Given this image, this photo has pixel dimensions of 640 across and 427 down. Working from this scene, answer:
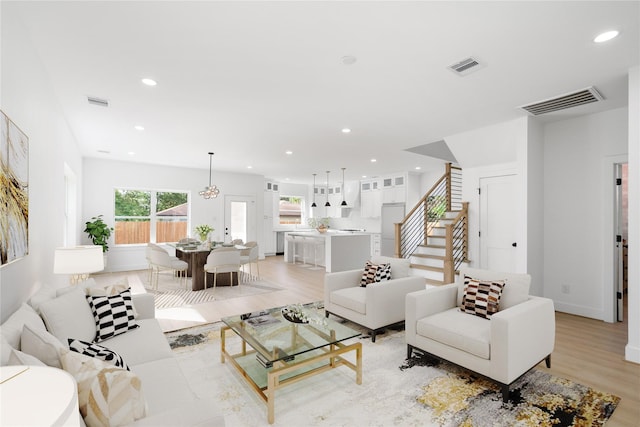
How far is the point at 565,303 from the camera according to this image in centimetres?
440

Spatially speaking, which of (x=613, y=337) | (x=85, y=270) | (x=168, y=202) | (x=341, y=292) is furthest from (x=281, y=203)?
(x=613, y=337)

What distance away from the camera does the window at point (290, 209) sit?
1159 centimetres

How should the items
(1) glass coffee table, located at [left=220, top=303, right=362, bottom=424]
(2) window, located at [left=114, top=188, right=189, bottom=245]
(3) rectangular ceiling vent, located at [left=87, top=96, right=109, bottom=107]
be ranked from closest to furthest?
1. (1) glass coffee table, located at [left=220, top=303, right=362, bottom=424]
2. (3) rectangular ceiling vent, located at [left=87, top=96, right=109, bottom=107]
3. (2) window, located at [left=114, top=188, right=189, bottom=245]

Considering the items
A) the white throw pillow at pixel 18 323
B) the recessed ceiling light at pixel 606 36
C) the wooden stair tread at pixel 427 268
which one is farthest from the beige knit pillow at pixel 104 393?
the wooden stair tread at pixel 427 268

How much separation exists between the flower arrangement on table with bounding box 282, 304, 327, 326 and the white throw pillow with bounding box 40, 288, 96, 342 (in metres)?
1.48

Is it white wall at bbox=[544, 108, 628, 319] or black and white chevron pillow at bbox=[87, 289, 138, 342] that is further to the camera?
white wall at bbox=[544, 108, 628, 319]

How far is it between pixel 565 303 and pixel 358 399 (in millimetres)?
3884

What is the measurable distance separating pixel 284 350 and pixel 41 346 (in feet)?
4.66

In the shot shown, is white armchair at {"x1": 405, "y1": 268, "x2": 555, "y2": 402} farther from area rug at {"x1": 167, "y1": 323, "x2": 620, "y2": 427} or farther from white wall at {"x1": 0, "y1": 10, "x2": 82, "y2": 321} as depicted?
white wall at {"x1": 0, "y1": 10, "x2": 82, "y2": 321}

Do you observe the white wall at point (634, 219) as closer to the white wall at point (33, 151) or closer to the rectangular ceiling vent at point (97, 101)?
the white wall at point (33, 151)

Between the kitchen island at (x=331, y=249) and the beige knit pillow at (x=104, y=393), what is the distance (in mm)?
6120

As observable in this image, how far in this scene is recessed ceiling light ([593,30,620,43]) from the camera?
2340 mm

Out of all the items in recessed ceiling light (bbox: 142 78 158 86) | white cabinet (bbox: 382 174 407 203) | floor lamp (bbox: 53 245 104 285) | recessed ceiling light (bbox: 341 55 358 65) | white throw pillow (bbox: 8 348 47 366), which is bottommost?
white throw pillow (bbox: 8 348 47 366)

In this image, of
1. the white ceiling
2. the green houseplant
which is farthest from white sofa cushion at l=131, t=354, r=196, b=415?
the green houseplant
